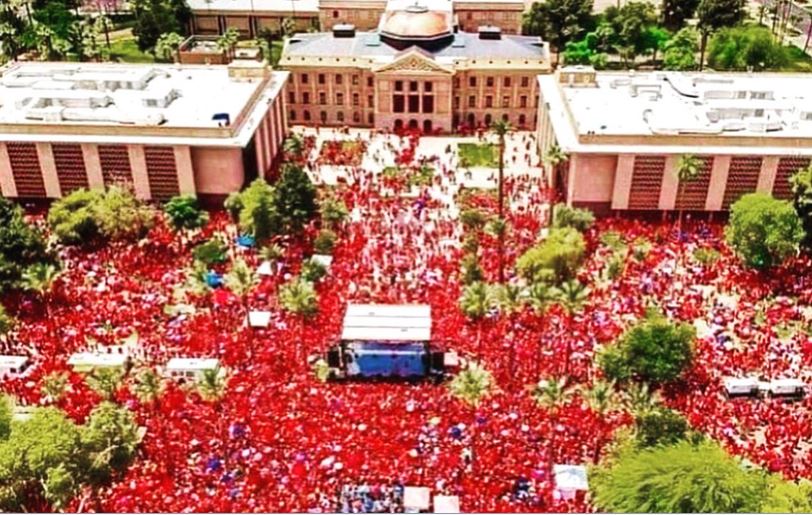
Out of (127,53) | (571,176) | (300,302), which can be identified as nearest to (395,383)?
(300,302)

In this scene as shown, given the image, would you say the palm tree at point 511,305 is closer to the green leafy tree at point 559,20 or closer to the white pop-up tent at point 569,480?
the white pop-up tent at point 569,480

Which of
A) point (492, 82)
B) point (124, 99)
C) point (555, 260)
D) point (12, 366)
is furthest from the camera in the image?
point (492, 82)

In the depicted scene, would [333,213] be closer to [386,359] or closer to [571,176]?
[386,359]

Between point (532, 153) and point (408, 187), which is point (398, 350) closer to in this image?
point (408, 187)

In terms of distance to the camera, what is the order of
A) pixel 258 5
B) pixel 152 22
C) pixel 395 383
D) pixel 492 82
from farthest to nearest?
pixel 258 5, pixel 152 22, pixel 492 82, pixel 395 383

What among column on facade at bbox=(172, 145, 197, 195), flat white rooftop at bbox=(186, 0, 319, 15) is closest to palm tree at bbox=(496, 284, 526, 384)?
column on facade at bbox=(172, 145, 197, 195)

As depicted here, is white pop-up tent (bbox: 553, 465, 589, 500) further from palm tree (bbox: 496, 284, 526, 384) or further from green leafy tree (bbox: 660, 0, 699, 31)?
green leafy tree (bbox: 660, 0, 699, 31)
